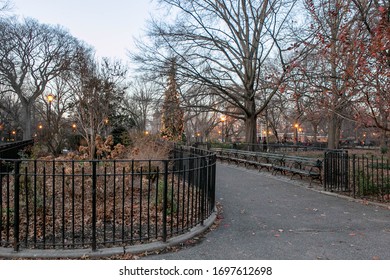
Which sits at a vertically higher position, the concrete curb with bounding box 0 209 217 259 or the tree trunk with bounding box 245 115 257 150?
the tree trunk with bounding box 245 115 257 150

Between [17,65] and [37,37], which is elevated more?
[37,37]

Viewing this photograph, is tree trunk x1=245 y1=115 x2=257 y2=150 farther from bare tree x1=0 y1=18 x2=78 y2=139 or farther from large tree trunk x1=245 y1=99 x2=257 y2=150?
bare tree x1=0 y1=18 x2=78 y2=139

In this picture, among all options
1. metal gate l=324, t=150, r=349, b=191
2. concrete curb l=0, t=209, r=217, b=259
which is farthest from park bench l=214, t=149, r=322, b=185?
concrete curb l=0, t=209, r=217, b=259

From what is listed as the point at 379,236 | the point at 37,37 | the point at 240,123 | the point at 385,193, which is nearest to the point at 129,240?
the point at 379,236

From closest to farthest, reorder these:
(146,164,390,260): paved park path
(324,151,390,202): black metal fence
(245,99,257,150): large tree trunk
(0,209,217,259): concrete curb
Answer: (0,209,217,259): concrete curb → (146,164,390,260): paved park path → (324,151,390,202): black metal fence → (245,99,257,150): large tree trunk

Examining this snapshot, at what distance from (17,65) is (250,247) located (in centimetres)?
3419

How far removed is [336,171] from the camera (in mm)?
8906

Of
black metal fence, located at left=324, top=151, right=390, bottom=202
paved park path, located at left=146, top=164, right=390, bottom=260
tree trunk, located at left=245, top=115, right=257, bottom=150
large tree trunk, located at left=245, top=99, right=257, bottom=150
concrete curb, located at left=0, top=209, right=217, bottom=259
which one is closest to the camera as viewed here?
concrete curb, located at left=0, top=209, right=217, bottom=259

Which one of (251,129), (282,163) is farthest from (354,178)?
(251,129)

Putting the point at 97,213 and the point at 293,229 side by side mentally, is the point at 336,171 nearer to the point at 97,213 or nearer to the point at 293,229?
the point at 293,229

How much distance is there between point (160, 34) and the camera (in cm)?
1797

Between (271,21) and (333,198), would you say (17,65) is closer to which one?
(271,21)

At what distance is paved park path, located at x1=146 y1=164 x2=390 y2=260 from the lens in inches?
167

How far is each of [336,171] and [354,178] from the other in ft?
2.66
